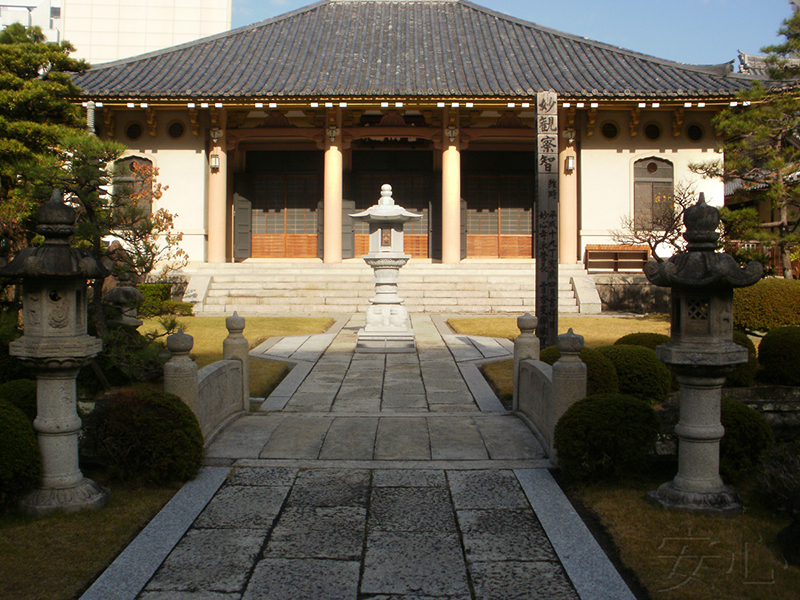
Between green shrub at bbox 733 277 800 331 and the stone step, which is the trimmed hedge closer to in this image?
the stone step

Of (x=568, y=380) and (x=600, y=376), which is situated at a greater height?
(x=568, y=380)

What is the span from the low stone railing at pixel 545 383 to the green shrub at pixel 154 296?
32.1ft

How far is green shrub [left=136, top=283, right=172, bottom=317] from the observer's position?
47.2ft

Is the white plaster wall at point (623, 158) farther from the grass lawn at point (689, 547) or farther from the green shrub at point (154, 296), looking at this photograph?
the grass lawn at point (689, 547)

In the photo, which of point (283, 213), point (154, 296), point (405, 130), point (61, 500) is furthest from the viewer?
point (283, 213)

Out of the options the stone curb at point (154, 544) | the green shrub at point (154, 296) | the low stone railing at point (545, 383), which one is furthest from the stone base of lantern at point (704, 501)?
the green shrub at point (154, 296)

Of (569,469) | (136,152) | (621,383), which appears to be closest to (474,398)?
(621,383)

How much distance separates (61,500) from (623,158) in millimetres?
18552

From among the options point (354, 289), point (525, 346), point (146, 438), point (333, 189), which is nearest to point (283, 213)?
point (333, 189)

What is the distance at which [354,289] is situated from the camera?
54.8 ft

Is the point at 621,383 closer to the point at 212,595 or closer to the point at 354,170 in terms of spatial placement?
the point at 212,595

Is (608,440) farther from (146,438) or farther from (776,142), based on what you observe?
(776,142)

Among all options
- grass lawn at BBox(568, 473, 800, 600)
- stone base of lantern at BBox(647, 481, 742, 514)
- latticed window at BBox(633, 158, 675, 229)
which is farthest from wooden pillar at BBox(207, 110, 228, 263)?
stone base of lantern at BBox(647, 481, 742, 514)

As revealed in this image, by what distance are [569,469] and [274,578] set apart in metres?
2.26
